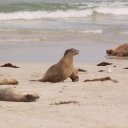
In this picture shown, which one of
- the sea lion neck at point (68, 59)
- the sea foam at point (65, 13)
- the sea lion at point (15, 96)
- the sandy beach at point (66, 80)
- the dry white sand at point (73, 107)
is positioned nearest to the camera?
the dry white sand at point (73, 107)

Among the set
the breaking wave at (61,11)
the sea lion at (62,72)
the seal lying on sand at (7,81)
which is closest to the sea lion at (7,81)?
the seal lying on sand at (7,81)

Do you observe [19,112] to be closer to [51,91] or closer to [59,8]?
[51,91]

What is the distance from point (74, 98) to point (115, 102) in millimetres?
580

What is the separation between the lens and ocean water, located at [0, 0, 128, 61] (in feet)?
42.8

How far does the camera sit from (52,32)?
57.0 feet

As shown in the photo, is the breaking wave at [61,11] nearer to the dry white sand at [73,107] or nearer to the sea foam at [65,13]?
the sea foam at [65,13]

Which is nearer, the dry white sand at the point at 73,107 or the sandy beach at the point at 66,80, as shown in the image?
the dry white sand at the point at 73,107

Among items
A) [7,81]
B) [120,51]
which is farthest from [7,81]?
[120,51]

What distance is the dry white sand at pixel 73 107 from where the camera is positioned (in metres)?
5.06

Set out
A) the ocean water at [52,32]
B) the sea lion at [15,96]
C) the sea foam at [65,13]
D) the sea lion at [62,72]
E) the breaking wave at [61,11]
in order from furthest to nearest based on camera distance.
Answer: the breaking wave at [61,11], the sea foam at [65,13], the ocean water at [52,32], the sea lion at [62,72], the sea lion at [15,96]

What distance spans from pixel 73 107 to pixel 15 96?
91 centimetres

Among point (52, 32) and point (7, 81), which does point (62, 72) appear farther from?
point (52, 32)

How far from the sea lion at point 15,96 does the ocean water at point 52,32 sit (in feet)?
18.2

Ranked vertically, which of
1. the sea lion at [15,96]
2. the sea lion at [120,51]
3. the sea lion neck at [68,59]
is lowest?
the sea lion at [120,51]
